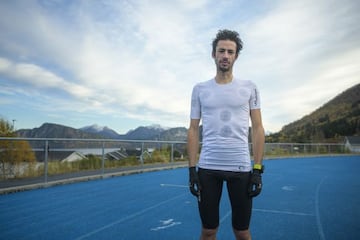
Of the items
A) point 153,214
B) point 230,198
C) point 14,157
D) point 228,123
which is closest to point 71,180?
point 14,157

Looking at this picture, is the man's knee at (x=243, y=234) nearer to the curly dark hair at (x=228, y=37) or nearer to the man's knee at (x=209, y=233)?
the man's knee at (x=209, y=233)

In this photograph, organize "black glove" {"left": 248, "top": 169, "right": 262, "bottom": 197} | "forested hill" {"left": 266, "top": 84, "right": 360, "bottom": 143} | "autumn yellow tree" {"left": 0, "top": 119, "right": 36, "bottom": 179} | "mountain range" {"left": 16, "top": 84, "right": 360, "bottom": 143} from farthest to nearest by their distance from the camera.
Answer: "forested hill" {"left": 266, "top": 84, "right": 360, "bottom": 143}, "mountain range" {"left": 16, "top": 84, "right": 360, "bottom": 143}, "autumn yellow tree" {"left": 0, "top": 119, "right": 36, "bottom": 179}, "black glove" {"left": 248, "top": 169, "right": 262, "bottom": 197}

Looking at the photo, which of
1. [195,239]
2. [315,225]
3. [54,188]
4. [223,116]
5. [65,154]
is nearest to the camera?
[223,116]

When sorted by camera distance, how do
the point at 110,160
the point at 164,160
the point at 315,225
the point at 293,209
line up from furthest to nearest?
the point at 164,160
the point at 110,160
the point at 293,209
the point at 315,225

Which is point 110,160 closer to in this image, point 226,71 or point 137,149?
point 137,149

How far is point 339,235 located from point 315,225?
0.52 meters

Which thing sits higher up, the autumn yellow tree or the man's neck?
the man's neck

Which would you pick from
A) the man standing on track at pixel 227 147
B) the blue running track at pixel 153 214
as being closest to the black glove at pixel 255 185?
the man standing on track at pixel 227 147

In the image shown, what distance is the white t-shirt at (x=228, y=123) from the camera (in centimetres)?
229

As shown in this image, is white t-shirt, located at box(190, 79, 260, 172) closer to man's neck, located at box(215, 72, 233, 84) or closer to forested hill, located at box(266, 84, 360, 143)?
man's neck, located at box(215, 72, 233, 84)

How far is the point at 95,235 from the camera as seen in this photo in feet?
13.4

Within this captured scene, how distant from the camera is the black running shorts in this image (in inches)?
88.4

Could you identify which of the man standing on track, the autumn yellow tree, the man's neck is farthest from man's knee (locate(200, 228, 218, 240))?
the autumn yellow tree

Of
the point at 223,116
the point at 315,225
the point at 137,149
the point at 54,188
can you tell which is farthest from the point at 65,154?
the point at 223,116
